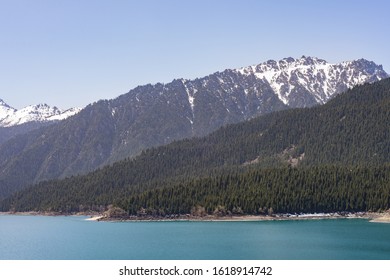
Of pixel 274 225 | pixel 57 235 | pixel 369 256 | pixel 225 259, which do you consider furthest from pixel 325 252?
pixel 57 235

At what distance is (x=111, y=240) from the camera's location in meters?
155

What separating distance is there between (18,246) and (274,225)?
260ft

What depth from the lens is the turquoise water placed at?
121319mm

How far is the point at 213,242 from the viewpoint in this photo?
143 meters

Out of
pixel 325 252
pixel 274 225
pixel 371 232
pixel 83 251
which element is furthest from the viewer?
pixel 274 225

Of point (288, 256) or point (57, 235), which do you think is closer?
point (288, 256)

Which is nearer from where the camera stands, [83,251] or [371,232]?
[83,251]

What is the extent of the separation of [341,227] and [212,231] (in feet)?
123

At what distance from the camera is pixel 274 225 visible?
191000 mm

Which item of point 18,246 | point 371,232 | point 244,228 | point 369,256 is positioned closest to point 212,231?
point 244,228

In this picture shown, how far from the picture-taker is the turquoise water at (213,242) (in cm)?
12132

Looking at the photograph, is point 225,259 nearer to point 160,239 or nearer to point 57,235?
point 160,239
